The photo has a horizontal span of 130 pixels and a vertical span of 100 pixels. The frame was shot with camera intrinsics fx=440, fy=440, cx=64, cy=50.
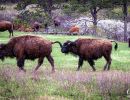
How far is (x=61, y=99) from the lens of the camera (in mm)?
13141

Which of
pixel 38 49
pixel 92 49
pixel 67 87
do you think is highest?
pixel 38 49

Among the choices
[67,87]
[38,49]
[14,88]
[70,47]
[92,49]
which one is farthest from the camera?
Result: [70,47]

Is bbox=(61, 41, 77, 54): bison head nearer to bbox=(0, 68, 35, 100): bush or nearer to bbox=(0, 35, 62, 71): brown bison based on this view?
bbox=(0, 35, 62, 71): brown bison

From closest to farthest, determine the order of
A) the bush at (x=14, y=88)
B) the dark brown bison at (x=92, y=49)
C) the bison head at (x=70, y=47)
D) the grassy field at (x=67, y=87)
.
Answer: the bush at (x=14, y=88) < the grassy field at (x=67, y=87) < the dark brown bison at (x=92, y=49) < the bison head at (x=70, y=47)

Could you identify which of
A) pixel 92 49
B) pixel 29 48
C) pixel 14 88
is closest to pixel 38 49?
pixel 29 48

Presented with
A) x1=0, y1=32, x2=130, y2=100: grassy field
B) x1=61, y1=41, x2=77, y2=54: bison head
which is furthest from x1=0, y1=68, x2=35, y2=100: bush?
x1=61, y1=41, x2=77, y2=54: bison head

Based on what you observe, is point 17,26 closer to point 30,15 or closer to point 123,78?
point 30,15

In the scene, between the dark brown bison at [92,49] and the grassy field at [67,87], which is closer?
the grassy field at [67,87]

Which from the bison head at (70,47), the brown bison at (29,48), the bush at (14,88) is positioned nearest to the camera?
the bush at (14,88)

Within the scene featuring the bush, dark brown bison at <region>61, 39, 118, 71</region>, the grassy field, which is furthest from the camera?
dark brown bison at <region>61, 39, 118, 71</region>

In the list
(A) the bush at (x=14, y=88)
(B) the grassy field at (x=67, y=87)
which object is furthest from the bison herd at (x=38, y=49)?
(A) the bush at (x=14, y=88)

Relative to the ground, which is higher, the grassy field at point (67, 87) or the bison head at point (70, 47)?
the bison head at point (70, 47)

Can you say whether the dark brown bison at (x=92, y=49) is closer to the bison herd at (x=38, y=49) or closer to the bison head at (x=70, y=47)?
the bison herd at (x=38, y=49)

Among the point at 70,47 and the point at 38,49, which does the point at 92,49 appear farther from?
the point at 38,49
